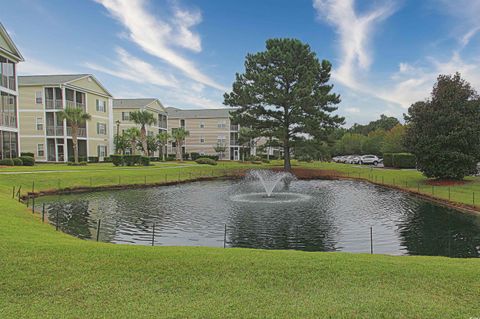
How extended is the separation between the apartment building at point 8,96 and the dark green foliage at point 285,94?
24.7 meters

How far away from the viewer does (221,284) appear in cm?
719

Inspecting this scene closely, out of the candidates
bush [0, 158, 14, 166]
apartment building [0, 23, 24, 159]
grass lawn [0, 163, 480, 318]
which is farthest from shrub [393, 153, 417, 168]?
apartment building [0, 23, 24, 159]

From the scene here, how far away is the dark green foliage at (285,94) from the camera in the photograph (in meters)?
45.4

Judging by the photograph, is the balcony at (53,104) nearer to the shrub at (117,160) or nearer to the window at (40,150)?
the window at (40,150)

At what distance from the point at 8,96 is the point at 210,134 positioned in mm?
47704

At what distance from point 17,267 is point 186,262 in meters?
3.56

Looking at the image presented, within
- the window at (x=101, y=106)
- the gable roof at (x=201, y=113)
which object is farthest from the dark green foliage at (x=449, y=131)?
the gable roof at (x=201, y=113)

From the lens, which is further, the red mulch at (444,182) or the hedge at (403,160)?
the hedge at (403,160)

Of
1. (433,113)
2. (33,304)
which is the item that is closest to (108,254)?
(33,304)

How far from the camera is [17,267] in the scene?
7781mm

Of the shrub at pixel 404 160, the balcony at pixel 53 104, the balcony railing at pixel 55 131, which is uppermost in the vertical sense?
the balcony at pixel 53 104

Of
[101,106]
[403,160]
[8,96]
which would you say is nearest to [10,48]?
[8,96]

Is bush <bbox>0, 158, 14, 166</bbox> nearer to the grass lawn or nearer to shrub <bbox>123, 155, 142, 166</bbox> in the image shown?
shrub <bbox>123, 155, 142, 166</bbox>

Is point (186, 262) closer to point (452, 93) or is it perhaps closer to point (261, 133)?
point (452, 93)
